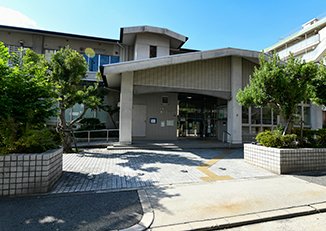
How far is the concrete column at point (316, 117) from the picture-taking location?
14516 mm

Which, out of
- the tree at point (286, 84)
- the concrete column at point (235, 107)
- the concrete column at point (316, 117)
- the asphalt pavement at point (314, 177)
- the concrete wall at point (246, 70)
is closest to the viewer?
the asphalt pavement at point (314, 177)

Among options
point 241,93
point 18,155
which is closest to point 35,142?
point 18,155

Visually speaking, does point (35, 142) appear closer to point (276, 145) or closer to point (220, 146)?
point (276, 145)

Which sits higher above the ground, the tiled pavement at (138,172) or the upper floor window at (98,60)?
the upper floor window at (98,60)

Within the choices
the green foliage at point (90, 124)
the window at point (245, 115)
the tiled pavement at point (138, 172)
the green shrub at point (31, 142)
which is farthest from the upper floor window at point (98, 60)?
the green shrub at point (31, 142)

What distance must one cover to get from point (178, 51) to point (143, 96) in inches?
252

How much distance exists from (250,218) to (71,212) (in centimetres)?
320

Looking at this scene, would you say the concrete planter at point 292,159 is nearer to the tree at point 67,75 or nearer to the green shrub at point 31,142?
the green shrub at point 31,142

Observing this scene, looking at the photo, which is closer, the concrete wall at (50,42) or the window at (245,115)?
the window at (245,115)

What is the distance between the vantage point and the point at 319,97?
8078 mm

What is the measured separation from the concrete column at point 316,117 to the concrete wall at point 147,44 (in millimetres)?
12283

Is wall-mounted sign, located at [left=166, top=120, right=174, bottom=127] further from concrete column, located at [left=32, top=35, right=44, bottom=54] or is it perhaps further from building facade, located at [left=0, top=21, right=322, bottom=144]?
concrete column, located at [left=32, top=35, right=44, bottom=54]

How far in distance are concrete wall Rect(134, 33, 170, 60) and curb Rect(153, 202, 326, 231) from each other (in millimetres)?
14035

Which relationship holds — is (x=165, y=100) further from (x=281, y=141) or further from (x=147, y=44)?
(x=281, y=141)
